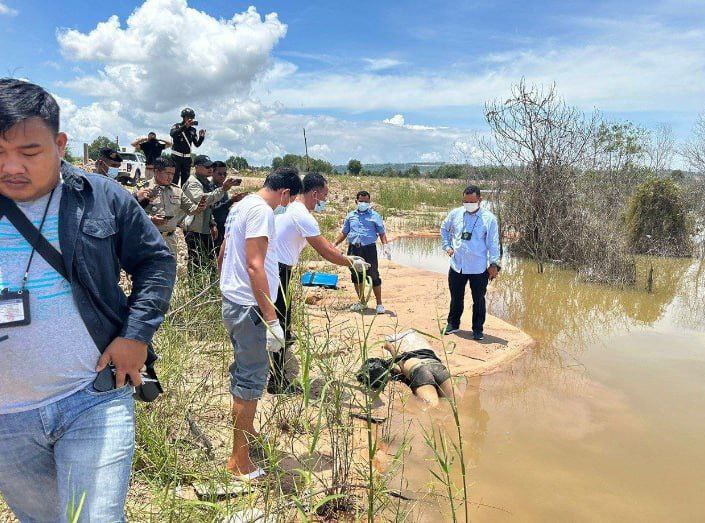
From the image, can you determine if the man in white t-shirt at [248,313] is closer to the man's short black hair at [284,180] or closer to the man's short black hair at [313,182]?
the man's short black hair at [284,180]

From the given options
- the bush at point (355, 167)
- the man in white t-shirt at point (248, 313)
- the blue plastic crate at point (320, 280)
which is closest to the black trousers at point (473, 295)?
the blue plastic crate at point (320, 280)

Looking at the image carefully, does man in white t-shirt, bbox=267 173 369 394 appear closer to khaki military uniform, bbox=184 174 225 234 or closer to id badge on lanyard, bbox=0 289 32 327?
khaki military uniform, bbox=184 174 225 234

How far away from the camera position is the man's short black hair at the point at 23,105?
1.27 meters

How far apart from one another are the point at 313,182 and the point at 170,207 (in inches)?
70.7

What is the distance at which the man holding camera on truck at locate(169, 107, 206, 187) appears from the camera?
648cm

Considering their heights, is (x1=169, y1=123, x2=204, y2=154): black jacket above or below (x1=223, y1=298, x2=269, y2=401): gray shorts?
above

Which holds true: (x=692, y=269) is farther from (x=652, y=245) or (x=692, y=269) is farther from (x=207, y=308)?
(x=207, y=308)

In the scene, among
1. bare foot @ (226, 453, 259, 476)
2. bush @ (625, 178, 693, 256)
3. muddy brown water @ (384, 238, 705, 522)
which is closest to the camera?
bare foot @ (226, 453, 259, 476)

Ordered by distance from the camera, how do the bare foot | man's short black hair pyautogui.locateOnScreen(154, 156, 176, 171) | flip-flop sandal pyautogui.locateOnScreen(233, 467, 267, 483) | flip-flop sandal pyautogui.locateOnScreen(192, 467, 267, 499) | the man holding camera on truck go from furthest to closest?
the man holding camera on truck, man's short black hair pyautogui.locateOnScreen(154, 156, 176, 171), the bare foot, flip-flop sandal pyautogui.locateOnScreen(233, 467, 267, 483), flip-flop sandal pyautogui.locateOnScreen(192, 467, 267, 499)

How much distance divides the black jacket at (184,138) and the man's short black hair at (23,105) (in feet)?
17.9

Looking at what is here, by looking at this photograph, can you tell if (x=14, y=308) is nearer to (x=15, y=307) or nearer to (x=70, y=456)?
(x=15, y=307)

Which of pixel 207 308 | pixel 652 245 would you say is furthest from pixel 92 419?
pixel 652 245

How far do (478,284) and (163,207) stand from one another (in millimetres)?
3696

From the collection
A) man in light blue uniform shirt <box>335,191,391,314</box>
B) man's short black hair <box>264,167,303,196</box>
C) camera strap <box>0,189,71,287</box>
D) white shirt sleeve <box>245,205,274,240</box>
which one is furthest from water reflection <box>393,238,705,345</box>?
camera strap <box>0,189,71,287</box>
